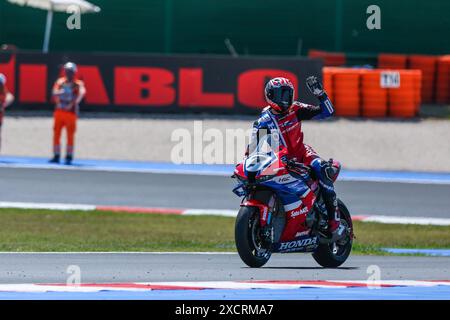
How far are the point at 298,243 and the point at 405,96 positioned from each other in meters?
18.3

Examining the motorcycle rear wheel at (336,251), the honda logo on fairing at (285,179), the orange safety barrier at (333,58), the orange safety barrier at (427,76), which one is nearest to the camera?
the honda logo on fairing at (285,179)

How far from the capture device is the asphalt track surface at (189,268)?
1027cm

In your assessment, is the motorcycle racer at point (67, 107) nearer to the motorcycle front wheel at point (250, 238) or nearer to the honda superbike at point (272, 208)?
the honda superbike at point (272, 208)

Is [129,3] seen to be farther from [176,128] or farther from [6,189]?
[6,189]

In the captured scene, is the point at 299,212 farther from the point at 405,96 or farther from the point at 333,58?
the point at 333,58

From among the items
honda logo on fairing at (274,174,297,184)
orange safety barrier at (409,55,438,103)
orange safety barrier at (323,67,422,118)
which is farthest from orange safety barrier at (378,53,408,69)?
honda logo on fairing at (274,174,297,184)

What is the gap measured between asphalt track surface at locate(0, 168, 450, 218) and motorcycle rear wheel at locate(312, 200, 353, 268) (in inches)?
289

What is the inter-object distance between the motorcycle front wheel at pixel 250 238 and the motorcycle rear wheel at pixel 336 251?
2.80 feet

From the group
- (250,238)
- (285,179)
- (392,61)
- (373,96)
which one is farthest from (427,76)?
(250,238)

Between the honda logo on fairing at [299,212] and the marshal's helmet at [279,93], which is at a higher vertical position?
the marshal's helmet at [279,93]

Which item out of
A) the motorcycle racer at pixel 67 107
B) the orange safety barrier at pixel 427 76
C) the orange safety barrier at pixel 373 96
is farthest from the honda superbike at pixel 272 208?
the orange safety barrier at pixel 427 76

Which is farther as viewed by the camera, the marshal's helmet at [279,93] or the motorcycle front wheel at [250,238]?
the marshal's helmet at [279,93]

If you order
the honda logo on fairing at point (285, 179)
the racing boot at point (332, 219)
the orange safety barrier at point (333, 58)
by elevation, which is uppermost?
the orange safety barrier at point (333, 58)

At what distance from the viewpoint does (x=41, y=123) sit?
27406mm
